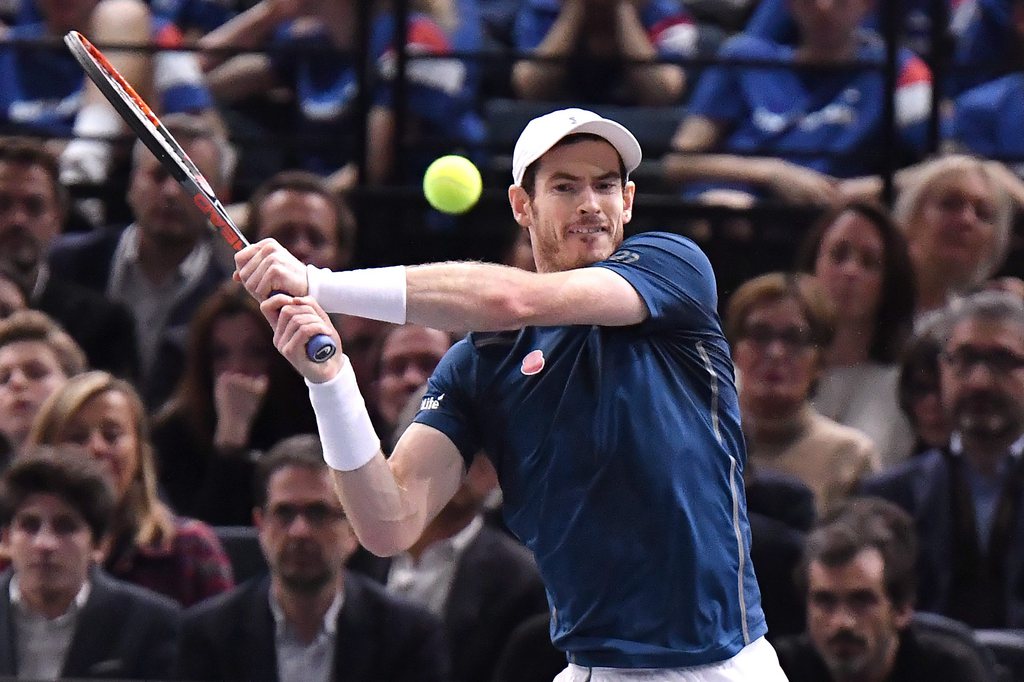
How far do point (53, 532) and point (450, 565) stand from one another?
1398mm

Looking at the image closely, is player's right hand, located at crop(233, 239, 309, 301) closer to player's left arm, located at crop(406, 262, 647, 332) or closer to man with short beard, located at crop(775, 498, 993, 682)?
player's left arm, located at crop(406, 262, 647, 332)

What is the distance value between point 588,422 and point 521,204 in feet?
2.17

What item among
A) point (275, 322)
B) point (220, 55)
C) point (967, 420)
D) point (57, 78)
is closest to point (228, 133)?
point (220, 55)

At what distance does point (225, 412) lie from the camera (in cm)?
640

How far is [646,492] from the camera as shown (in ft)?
12.6

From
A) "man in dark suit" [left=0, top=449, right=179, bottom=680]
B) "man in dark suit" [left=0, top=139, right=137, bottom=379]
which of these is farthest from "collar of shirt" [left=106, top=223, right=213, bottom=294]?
"man in dark suit" [left=0, top=449, right=179, bottom=680]

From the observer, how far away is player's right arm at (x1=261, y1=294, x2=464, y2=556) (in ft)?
11.8

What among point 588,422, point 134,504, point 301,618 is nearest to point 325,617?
point 301,618

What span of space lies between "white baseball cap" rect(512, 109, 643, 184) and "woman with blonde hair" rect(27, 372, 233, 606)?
2.47m

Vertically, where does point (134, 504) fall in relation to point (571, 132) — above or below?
below

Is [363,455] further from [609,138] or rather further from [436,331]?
[436,331]

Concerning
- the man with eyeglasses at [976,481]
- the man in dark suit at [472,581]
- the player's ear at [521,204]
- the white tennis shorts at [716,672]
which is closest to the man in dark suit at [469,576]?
the man in dark suit at [472,581]

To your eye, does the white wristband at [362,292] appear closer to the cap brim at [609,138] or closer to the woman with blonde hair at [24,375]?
the cap brim at [609,138]

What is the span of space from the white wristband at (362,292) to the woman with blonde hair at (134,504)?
253 centimetres
